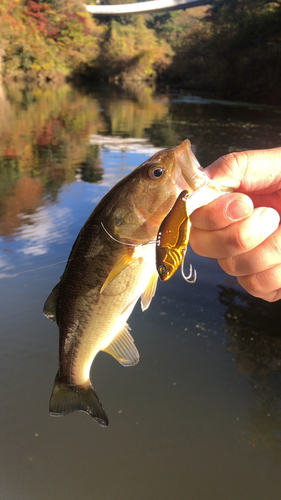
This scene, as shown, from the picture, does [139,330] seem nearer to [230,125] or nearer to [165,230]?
[165,230]

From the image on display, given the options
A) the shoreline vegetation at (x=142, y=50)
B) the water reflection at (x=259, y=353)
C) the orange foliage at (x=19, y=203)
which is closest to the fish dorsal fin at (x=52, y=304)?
the water reflection at (x=259, y=353)

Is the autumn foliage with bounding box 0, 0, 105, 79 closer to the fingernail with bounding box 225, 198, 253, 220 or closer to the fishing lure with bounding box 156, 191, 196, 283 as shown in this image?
the fingernail with bounding box 225, 198, 253, 220

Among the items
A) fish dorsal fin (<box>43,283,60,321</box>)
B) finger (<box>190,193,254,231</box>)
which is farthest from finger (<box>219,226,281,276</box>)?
fish dorsal fin (<box>43,283,60,321</box>)

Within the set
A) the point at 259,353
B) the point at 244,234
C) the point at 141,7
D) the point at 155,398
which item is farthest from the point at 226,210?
the point at 141,7

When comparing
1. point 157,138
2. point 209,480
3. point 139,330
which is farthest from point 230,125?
point 209,480

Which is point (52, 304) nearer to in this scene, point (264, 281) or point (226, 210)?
point (226, 210)

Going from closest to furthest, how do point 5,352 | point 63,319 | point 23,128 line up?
point 63,319
point 5,352
point 23,128

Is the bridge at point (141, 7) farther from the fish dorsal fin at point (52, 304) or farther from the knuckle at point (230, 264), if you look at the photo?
the fish dorsal fin at point (52, 304)
